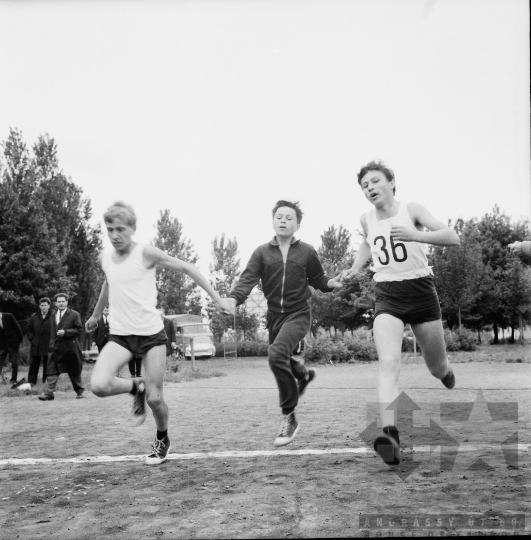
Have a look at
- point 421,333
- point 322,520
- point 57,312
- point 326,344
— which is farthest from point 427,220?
point 326,344

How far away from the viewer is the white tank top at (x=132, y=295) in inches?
187

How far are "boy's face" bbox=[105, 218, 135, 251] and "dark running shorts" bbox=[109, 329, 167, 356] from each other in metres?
0.71

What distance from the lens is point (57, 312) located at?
11.3 meters

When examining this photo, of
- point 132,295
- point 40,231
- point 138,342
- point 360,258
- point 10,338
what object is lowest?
point 10,338

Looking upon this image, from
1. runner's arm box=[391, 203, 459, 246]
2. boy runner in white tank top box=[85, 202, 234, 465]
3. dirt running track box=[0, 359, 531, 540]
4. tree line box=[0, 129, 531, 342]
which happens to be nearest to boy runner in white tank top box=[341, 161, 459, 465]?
runner's arm box=[391, 203, 459, 246]

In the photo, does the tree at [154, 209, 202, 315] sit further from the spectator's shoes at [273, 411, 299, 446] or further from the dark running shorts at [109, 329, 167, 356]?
the spectator's shoes at [273, 411, 299, 446]

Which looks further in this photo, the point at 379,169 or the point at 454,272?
the point at 454,272

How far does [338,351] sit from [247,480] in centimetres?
1762

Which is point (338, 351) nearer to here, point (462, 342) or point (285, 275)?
point (462, 342)

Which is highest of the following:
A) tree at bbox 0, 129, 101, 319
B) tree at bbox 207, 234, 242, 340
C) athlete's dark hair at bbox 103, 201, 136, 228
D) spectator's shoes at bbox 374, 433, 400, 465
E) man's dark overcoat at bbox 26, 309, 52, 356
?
tree at bbox 0, 129, 101, 319

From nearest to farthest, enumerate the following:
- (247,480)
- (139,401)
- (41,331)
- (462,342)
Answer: (247,480) → (139,401) → (41,331) → (462,342)

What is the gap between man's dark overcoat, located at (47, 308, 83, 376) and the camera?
10.9 m

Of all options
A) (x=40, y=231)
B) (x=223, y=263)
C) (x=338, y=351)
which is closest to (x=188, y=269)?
(x=223, y=263)

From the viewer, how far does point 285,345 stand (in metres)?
4.99
